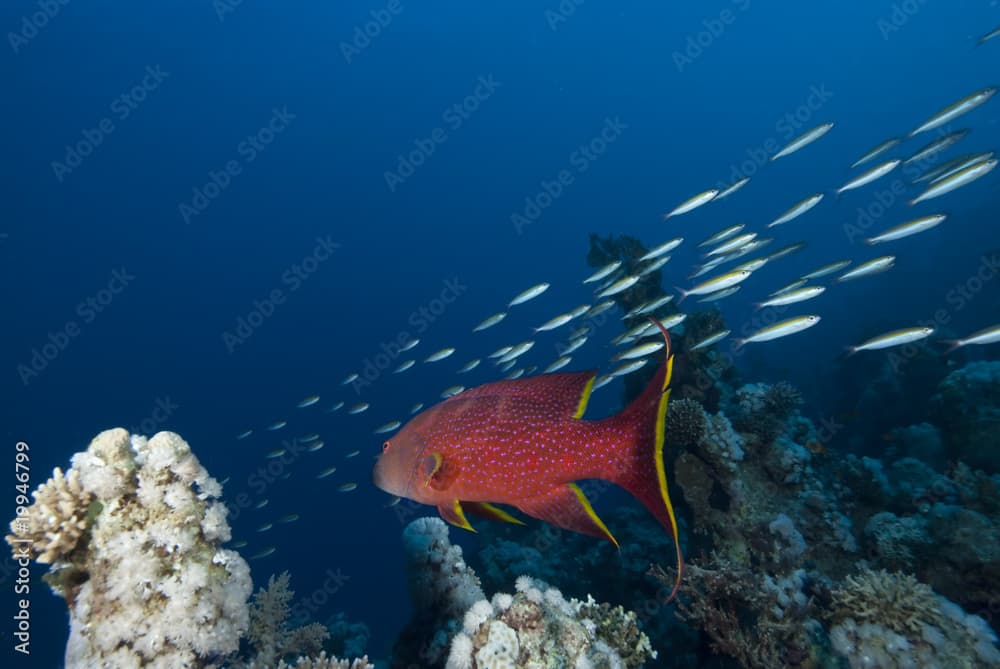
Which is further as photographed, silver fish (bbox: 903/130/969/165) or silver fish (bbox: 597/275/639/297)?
silver fish (bbox: 597/275/639/297)

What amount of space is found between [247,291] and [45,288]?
26473 millimetres

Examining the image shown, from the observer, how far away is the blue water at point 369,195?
145ft

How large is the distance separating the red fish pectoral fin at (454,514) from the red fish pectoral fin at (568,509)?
33 cm

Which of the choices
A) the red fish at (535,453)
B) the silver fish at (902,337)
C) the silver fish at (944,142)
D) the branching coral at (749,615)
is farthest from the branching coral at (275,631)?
the silver fish at (944,142)

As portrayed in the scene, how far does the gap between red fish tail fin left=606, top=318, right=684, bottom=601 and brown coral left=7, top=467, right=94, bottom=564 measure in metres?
2.76

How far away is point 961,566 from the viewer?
5211mm

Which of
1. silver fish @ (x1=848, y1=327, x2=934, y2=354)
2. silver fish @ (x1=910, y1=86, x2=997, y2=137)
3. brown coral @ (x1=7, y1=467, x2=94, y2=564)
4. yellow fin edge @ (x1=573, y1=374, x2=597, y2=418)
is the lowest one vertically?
silver fish @ (x1=848, y1=327, x2=934, y2=354)

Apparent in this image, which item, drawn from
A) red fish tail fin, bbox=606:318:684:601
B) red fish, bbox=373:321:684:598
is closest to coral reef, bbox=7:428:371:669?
red fish, bbox=373:321:684:598

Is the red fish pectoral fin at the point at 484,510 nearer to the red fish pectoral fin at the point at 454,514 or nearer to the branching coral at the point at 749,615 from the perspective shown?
the red fish pectoral fin at the point at 454,514

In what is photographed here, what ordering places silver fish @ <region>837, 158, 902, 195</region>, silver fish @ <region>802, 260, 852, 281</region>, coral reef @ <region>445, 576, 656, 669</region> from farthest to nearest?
silver fish @ <region>802, 260, 852, 281</region> → silver fish @ <region>837, 158, 902, 195</region> → coral reef @ <region>445, 576, 656, 669</region>

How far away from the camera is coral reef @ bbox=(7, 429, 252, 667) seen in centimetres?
230

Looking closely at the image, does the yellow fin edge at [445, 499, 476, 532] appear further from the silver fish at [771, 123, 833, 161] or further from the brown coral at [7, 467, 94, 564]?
the silver fish at [771, 123, 833, 161]

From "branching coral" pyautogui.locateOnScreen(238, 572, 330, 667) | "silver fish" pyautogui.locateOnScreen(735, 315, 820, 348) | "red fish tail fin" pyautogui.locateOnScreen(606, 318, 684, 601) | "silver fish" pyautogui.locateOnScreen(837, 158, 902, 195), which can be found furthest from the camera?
"silver fish" pyautogui.locateOnScreen(837, 158, 902, 195)

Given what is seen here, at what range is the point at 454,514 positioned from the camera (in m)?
2.61
